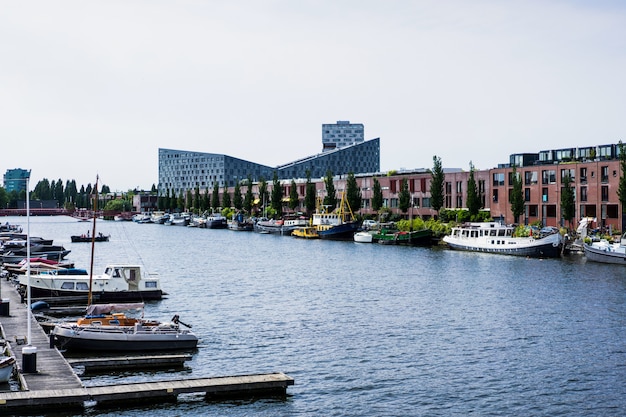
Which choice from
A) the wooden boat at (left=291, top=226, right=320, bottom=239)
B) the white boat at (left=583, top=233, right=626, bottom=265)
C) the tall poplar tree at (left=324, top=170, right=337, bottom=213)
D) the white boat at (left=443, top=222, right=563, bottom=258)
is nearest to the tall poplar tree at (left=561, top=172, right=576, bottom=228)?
the white boat at (left=443, top=222, right=563, bottom=258)

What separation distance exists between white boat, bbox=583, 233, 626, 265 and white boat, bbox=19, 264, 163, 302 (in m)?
56.6

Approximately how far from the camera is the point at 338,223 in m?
173

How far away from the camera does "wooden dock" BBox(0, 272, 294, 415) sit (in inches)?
1380

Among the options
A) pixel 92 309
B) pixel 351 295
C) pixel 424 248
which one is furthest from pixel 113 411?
pixel 424 248

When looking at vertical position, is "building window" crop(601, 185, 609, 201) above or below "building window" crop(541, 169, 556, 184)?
below

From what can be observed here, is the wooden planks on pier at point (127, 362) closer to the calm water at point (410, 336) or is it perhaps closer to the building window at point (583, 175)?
the calm water at point (410, 336)

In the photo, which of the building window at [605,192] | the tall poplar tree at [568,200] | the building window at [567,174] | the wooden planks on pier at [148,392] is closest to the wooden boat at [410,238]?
the tall poplar tree at [568,200]

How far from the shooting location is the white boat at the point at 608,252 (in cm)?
9569

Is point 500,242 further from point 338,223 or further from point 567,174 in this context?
point 338,223

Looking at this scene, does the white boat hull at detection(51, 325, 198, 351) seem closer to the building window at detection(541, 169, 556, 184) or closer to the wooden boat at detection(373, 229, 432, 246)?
the wooden boat at detection(373, 229, 432, 246)

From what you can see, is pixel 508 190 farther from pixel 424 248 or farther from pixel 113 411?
pixel 113 411

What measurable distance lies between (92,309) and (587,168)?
98.3 metres

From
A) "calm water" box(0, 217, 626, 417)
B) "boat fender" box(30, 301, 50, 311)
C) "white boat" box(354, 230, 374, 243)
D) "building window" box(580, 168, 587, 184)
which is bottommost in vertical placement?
"calm water" box(0, 217, 626, 417)

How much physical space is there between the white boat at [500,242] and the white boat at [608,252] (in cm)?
734
